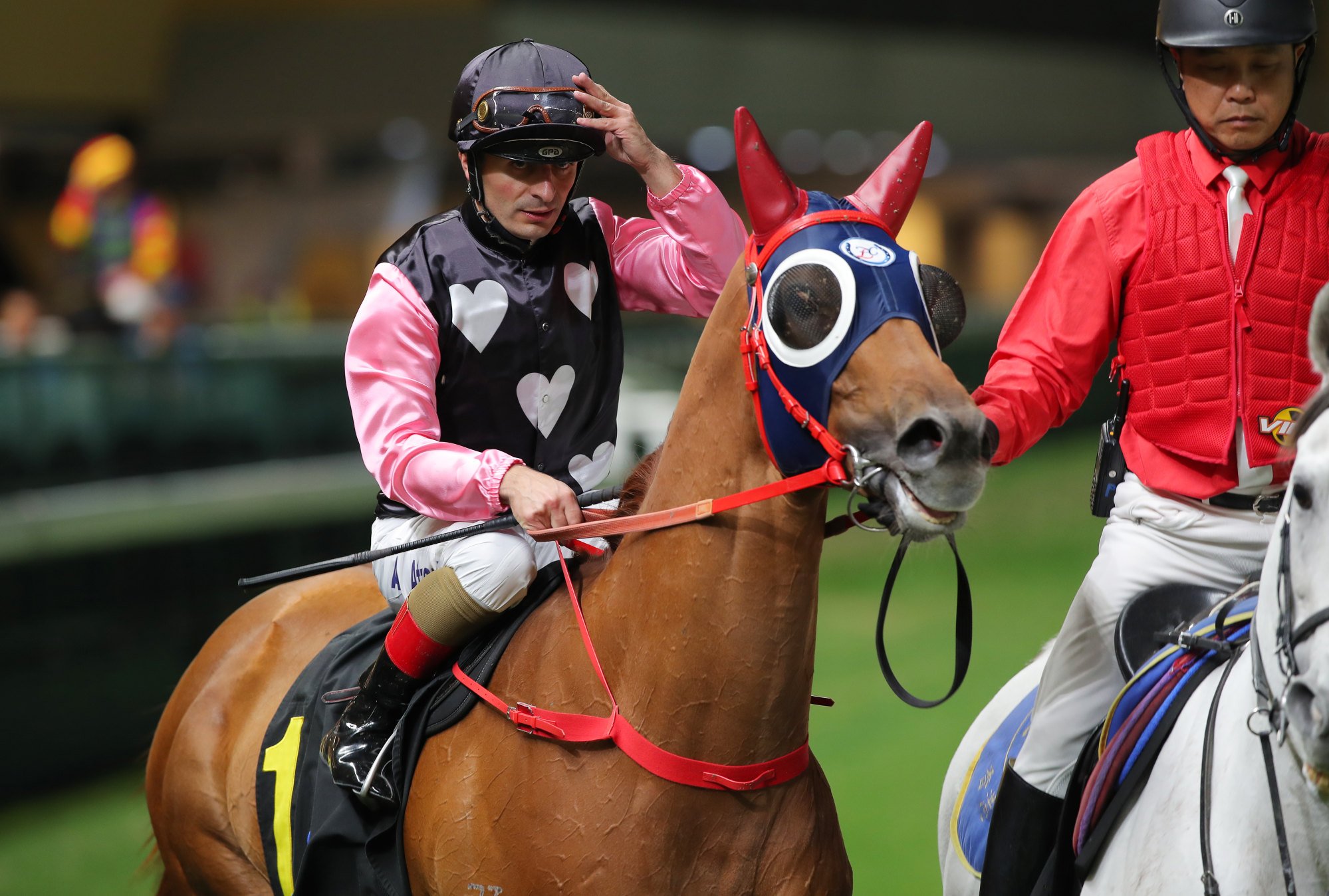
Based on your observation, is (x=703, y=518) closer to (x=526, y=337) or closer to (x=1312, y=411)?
(x=526, y=337)

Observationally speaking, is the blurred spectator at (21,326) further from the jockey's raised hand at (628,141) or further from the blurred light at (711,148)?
the blurred light at (711,148)

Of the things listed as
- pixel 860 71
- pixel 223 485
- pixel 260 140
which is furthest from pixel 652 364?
pixel 860 71

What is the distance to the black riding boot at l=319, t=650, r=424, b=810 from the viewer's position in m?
2.46

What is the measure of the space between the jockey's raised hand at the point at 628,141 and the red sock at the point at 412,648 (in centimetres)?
91

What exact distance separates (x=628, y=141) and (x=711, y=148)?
44.6 feet

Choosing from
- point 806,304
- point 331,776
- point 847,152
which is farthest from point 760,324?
point 847,152

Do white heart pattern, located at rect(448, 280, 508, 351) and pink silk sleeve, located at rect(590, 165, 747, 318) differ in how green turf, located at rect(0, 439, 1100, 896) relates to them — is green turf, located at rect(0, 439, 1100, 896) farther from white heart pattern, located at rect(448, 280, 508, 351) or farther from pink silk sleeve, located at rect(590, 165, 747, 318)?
white heart pattern, located at rect(448, 280, 508, 351)

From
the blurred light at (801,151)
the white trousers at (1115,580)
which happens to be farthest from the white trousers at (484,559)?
the blurred light at (801,151)

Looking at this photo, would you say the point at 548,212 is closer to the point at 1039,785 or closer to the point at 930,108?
the point at 1039,785

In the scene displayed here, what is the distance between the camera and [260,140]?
13.9 meters

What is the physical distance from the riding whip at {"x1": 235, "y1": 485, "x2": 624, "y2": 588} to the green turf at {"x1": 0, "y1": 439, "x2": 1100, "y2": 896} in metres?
0.53

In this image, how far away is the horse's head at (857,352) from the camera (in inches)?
71.7

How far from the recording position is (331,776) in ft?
8.45

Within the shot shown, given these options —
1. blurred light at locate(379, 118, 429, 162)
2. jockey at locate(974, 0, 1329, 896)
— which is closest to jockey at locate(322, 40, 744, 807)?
jockey at locate(974, 0, 1329, 896)
